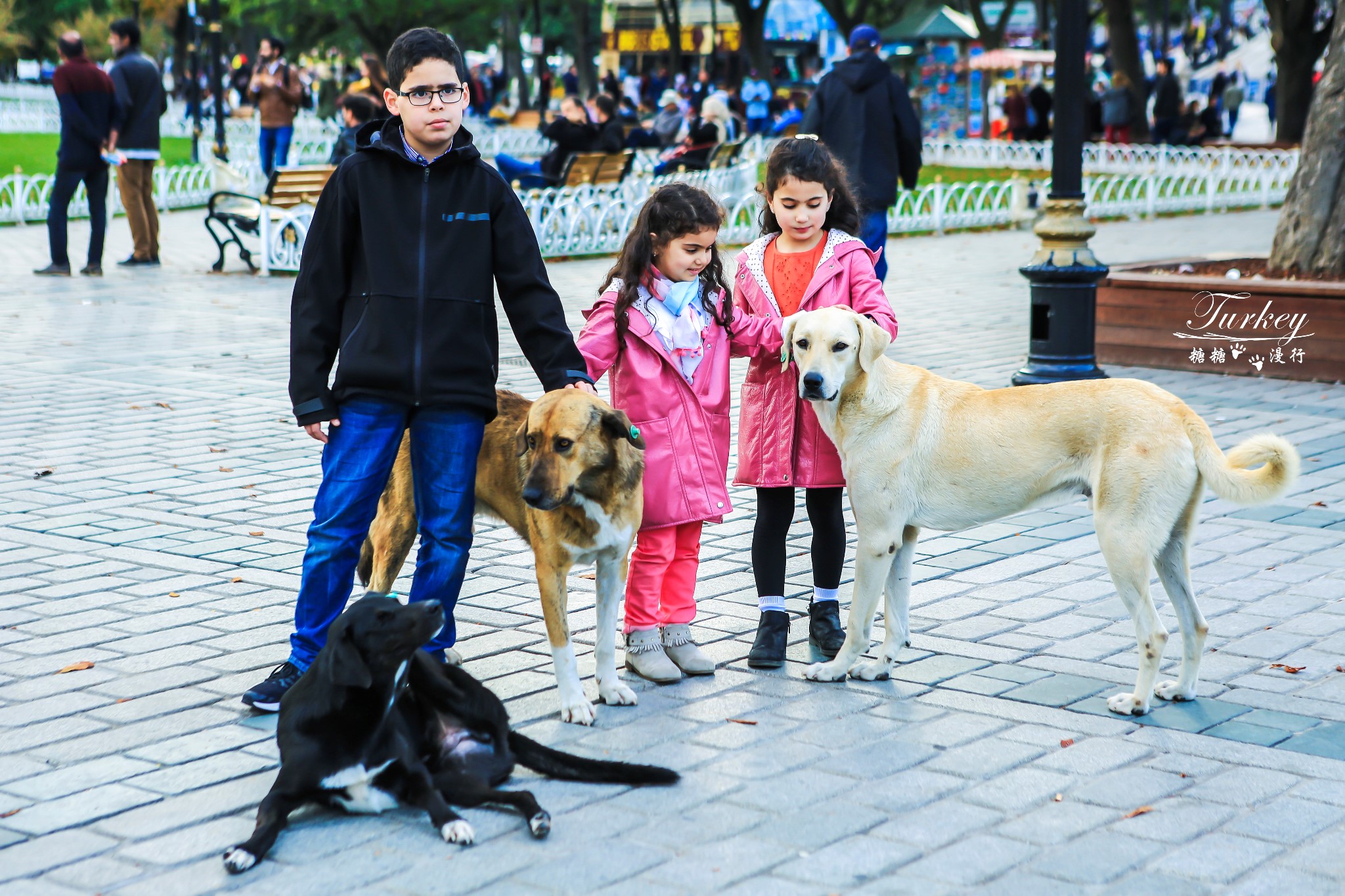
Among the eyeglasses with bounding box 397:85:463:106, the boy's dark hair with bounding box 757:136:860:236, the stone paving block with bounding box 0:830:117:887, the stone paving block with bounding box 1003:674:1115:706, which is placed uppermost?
the eyeglasses with bounding box 397:85:463:106

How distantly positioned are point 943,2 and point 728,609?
5721 cm

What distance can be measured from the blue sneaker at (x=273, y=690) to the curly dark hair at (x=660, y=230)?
1.48m

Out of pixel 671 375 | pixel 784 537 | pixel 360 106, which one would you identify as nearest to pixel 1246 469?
pixel 784 537

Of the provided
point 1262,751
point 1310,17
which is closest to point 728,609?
point 1262,751

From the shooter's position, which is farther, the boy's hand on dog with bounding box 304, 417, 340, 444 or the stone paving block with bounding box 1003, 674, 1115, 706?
the stone paving block with bounding box 1003, 674, 1115, 706

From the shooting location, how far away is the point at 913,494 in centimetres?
462

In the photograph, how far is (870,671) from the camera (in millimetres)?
4695

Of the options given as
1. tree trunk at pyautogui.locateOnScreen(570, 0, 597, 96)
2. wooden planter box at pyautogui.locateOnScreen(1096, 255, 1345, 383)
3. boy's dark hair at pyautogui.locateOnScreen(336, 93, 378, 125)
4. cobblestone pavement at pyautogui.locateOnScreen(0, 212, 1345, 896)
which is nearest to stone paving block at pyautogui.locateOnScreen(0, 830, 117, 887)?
cobblestone pavement at pyautogui.locateOnScreen(0, 212, 1345, 896)

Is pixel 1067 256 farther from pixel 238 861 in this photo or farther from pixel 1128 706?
pixel 238 861

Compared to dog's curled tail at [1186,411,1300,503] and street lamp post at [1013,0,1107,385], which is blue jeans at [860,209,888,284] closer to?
street lamp post at [1013,0,1107,385]

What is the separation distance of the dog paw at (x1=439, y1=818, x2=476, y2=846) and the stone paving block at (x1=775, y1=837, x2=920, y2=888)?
0.75m

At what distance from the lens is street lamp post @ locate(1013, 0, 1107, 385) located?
931 cm

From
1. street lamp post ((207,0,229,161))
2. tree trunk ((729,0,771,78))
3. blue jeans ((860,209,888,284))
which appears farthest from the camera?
tree trunk ((729,0,771,78))

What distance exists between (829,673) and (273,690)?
1783 mm
